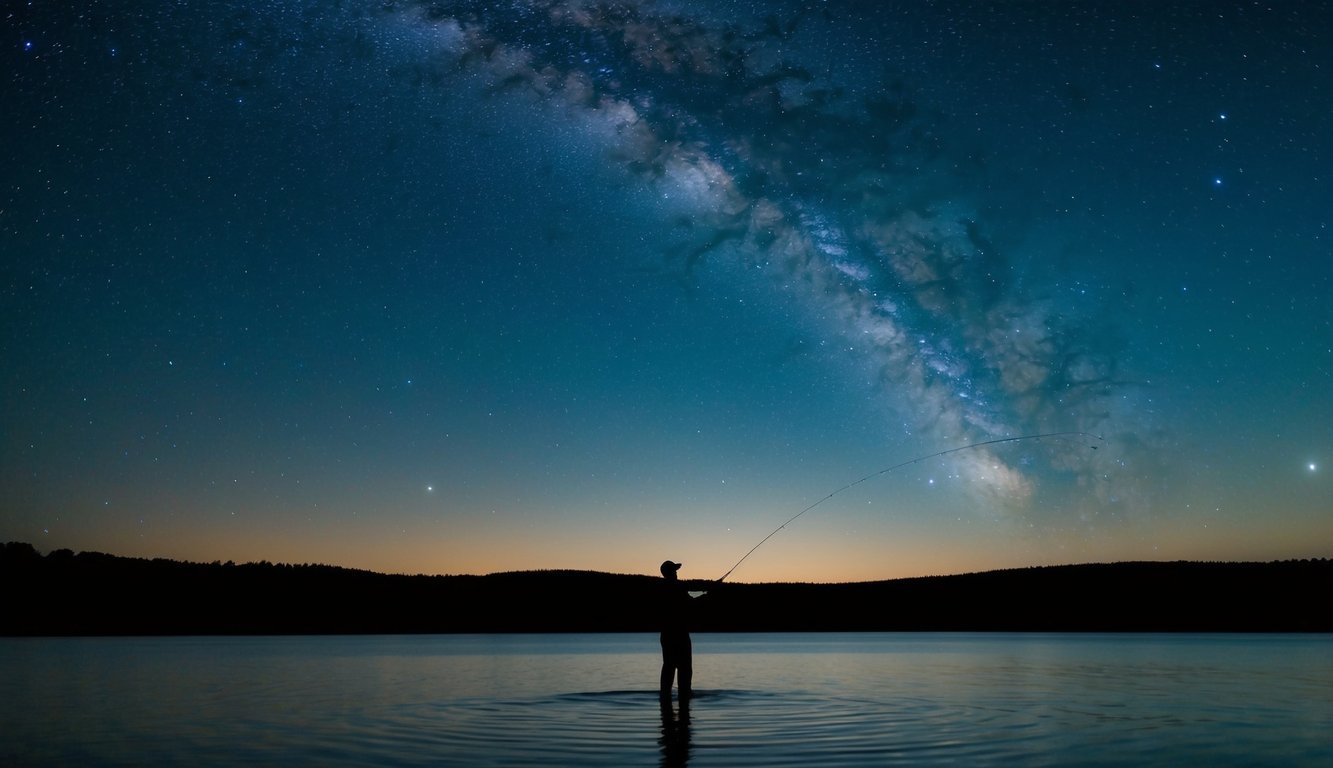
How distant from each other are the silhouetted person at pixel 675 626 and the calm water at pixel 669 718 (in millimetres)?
700

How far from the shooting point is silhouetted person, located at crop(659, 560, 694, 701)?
17250 mm

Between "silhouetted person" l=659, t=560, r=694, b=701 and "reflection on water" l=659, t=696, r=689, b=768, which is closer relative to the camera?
"reflection on water" l=659, t=696, r=689, b=768

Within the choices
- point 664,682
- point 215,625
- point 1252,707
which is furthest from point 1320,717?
point 215,625

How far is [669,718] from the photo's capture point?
659 inches

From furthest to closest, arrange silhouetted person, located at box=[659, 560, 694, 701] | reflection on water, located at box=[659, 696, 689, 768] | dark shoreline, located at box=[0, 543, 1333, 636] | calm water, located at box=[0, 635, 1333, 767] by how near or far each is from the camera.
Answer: dark shoreline, located at box=[0, 543, 1333, 636], silhouetted person, located at box=[659, 560, 694, 701], calm water, located at box=[0, 635, 1333, 767], reflection on water, located at box=[659, 696, 689, 768]

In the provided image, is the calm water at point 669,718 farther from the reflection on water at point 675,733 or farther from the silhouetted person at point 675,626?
the silhouetted person at point 675,626

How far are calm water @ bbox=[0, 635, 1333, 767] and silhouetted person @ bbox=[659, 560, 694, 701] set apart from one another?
0.70m

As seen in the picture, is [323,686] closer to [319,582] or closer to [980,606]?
[319,582]

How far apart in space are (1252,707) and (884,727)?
9.16m

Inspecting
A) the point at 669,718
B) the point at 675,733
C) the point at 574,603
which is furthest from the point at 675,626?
the point at 574,603

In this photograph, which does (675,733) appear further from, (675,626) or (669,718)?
(675,626)

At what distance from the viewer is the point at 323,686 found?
27.0 meters

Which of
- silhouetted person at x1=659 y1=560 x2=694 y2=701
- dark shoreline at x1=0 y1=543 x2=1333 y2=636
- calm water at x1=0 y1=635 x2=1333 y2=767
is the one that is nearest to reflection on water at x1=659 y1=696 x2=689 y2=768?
calm water at x1=0 y1=635 x2=1333 y2=767

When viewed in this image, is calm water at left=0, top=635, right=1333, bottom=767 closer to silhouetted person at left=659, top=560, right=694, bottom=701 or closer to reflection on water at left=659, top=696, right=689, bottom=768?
reflection on water at left=659, top=696, right=689, bottom=768
